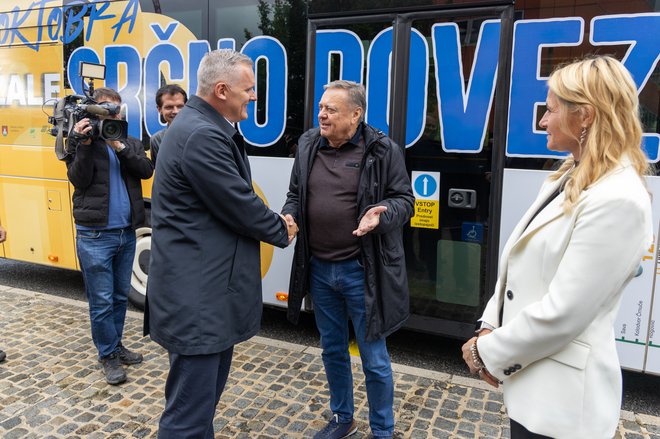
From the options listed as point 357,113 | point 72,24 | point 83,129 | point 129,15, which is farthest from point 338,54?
point 72,24

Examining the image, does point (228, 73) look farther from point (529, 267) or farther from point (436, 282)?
point (436, 282)

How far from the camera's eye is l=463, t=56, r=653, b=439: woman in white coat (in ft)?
4.87

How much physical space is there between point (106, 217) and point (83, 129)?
2.14ft

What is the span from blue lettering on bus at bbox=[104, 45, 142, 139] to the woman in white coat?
4.17m

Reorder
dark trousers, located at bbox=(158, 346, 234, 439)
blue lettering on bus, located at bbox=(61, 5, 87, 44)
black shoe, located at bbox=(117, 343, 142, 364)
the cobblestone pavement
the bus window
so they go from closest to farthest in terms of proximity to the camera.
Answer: dark trousers, located at bbox=(158, 346, 234, 439) → the cobblestone pavement → black shoe, located at bbox=(117, 343, 142, 364) → the bus window → blue lettering on bus, located at bbox=(61, 5, 87, 44)

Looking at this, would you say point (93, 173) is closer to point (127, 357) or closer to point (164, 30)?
point (127, 357)

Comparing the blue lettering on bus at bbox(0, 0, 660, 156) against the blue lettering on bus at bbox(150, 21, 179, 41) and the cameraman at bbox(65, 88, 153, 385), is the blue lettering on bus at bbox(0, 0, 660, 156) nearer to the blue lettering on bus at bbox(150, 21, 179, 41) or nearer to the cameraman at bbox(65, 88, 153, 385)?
the blue lettering on bus at bbox(150, 21, 179, 41)

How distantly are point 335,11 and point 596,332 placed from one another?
3197 millimetres

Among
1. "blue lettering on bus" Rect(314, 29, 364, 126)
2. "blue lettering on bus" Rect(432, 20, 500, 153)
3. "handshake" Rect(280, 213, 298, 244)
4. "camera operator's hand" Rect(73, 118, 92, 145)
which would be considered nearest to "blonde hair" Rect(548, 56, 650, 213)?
"handshake" Rect(280, 213, 298, 244)

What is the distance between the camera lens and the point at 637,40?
10.4 feet

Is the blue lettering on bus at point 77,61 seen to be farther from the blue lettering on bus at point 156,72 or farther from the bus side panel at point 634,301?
the bus side panel at point 634,301

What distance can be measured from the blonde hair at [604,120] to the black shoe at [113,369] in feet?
11.0

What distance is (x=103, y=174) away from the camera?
12.5ft

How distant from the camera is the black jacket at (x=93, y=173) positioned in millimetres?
3688
